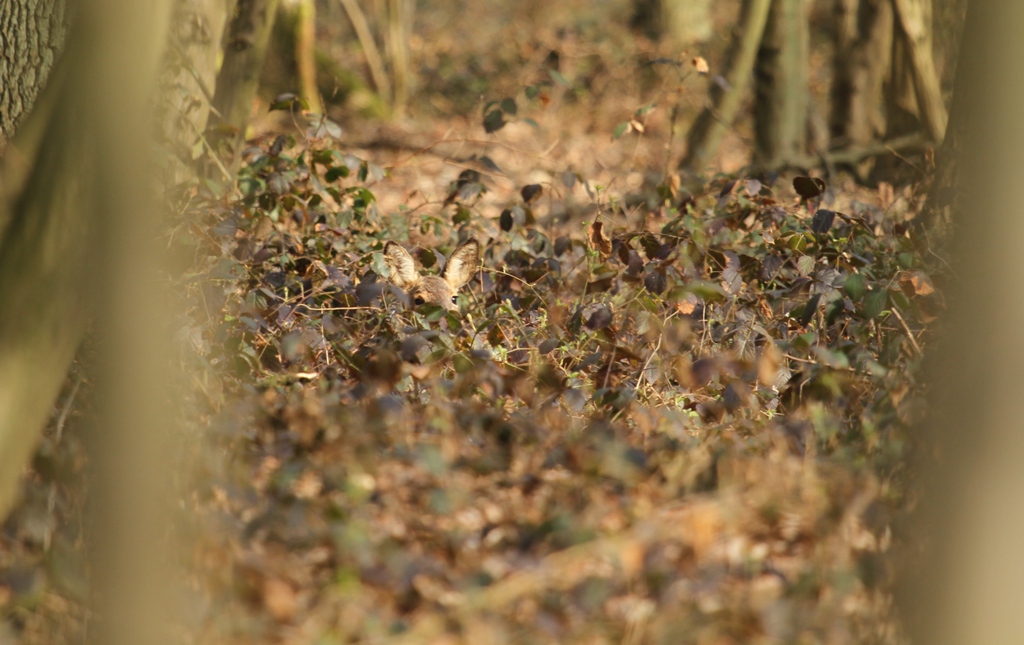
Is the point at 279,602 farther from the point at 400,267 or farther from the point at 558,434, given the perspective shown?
the point at 400,267

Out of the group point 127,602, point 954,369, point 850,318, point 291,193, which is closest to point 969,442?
point 954,369

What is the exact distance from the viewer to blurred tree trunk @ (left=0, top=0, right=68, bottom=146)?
486 centimetres

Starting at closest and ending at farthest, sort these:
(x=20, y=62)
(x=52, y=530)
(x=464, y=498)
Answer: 1. (x=52, y=530)
2. (x=464, y=498)
3. (x=20, y=62)

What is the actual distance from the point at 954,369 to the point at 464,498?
5.50ft

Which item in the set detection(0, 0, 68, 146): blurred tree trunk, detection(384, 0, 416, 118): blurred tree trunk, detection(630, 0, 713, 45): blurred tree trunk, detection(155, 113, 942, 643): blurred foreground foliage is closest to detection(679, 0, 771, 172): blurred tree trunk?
detection(155, 113, 942, 643): blurred foreground foliage

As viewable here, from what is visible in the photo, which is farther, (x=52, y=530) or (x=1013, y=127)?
(x=52, y=530)

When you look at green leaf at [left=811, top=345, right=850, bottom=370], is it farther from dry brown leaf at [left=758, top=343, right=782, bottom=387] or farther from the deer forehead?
the deer forehead

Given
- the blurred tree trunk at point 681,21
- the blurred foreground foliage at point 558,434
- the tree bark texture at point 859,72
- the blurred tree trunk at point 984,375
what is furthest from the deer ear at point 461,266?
the blurred tree trunk at point 681,21

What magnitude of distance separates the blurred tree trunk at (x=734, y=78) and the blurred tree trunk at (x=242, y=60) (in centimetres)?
352

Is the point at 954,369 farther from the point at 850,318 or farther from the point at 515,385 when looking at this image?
the point at 850,318

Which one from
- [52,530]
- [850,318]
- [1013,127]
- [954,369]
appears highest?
[1013,127]

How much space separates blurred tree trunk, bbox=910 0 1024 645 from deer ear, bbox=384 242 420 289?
2.90 metres

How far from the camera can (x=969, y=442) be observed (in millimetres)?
2037

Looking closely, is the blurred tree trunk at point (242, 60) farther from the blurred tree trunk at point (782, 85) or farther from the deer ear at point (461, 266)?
the blurred tree trunk at point (782, 85)
